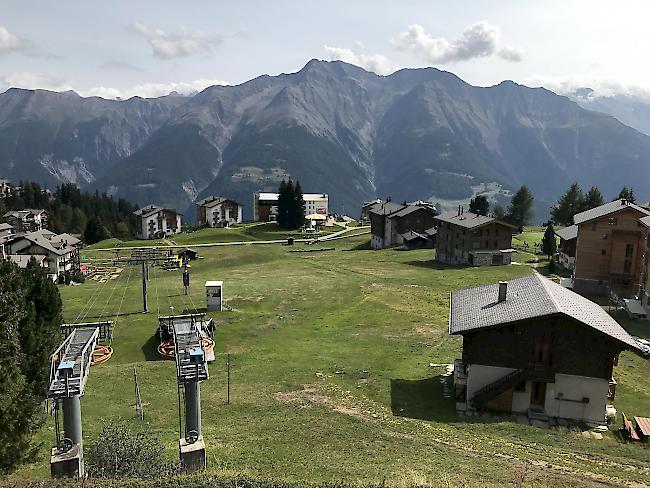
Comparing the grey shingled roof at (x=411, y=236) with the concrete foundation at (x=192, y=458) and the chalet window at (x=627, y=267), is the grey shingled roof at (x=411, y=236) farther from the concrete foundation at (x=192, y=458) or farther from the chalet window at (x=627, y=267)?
the concrete foundation at (x=192, y=458)

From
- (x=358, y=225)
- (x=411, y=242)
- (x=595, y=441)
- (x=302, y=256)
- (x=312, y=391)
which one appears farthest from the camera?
(x=358, y=225)

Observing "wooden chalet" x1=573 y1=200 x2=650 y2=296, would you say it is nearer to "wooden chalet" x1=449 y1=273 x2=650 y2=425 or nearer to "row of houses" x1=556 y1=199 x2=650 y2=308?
"row of houses" x1=556 y1=199 x2=650 y2=308

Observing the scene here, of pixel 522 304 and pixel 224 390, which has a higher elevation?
pixel 522 304

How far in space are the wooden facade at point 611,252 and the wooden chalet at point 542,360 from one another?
4190 cm

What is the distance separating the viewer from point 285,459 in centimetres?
2386

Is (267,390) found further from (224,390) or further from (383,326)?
(383,326)

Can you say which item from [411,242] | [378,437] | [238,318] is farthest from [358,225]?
[378,437]

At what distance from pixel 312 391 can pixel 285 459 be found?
11964 millimetres

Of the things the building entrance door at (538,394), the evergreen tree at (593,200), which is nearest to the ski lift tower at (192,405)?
the building entrance door at (538,394)

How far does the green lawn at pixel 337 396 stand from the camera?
2316 centimetres

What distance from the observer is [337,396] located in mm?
34844

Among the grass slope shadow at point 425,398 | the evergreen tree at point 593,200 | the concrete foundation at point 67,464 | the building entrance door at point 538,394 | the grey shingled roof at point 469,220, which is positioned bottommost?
the grass slope shadow at point 425,398

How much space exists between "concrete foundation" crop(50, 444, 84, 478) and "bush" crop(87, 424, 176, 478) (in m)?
0.60

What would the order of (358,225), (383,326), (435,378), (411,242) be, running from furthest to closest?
(358,225), (411,242), (383,326), (435,378)
